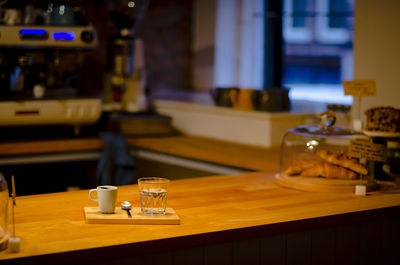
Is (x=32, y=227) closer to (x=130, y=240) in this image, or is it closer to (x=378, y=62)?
(x=130, y=240)

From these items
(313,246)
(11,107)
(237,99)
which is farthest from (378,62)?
(11,107)

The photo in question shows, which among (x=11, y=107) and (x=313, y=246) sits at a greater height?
(x=11, y=107)

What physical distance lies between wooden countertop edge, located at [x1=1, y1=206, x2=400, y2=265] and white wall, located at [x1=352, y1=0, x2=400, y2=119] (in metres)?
0.90

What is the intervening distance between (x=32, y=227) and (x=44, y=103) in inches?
71.9

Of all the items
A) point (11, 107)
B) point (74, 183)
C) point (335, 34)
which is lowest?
point (74, 183)

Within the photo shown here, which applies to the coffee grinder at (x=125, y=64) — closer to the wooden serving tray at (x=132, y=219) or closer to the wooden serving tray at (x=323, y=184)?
the wooden serving tray at (x=323, y=184)

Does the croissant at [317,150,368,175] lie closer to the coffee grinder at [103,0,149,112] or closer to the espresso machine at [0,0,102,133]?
the espresso machine at [0,0,102,133]

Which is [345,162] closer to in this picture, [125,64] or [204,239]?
[204,239]

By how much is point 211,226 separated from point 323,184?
649mm

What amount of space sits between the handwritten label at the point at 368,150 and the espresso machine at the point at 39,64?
1733mm

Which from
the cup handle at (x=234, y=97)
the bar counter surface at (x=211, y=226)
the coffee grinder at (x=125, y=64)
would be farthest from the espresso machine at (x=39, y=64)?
the bar counter surface at (x=211, y=226)

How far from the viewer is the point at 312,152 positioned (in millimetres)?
2229

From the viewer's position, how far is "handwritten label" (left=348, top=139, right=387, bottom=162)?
78.3 inches

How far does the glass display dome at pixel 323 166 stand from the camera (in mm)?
2068
